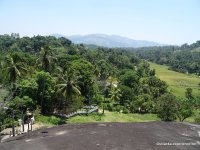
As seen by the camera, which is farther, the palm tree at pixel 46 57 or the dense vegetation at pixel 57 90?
the palm tree at pixel 46 57

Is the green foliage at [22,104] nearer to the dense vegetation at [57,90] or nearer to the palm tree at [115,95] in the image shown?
the dense vegetation at [57,90]

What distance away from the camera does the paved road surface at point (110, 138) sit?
9.62m

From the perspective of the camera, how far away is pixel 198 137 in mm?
Result: 10953

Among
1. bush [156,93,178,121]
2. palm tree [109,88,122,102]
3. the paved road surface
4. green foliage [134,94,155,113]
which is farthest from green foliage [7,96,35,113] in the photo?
green foliage [134,94,155,113]

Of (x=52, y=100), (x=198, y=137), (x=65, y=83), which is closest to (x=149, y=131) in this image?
(x=198, y=137)

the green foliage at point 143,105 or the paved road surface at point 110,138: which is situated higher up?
the paved road surface at point 110,138

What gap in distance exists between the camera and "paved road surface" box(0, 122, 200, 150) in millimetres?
9617

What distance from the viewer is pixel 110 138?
10.3 metres

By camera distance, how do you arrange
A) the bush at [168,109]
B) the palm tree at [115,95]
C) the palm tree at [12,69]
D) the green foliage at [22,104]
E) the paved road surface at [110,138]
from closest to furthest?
1. the paved road surface at [110,138]
2. the green foliage at [22,104]
3. the palm tree at [12,69]
4. the bush at [168,109]
5. the palm tree at [115,95]

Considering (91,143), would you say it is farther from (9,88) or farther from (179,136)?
(9,88)

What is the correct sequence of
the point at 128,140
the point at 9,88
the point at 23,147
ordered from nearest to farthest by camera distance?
the point at 23,147, the point at 128,140, the point at 9,88

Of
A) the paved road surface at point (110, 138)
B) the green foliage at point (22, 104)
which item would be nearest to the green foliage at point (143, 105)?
the green foliage at point (22, 104)

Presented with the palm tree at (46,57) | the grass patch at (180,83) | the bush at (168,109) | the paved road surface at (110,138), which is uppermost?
the palm tree at (46,57)

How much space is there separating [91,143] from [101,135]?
2.97 ft
